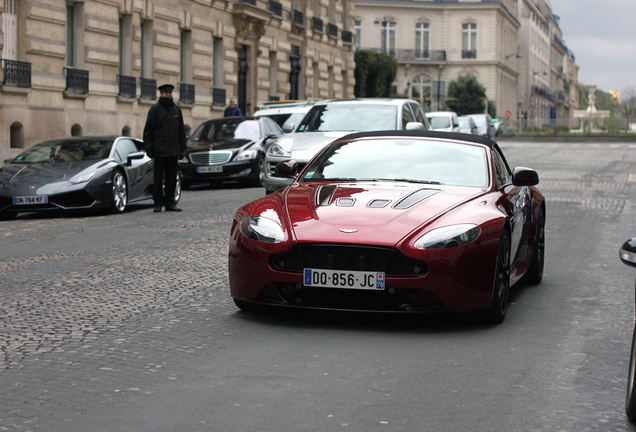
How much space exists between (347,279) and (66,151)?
9.86m

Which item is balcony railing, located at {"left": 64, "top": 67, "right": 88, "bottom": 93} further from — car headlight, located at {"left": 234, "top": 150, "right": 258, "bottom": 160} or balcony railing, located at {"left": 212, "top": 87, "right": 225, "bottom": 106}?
balcony railing, located at {"left": 212, "top": 87, "right": 225, "bottom": 106}

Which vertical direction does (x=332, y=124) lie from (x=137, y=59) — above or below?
below

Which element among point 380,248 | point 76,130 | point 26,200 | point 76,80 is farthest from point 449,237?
point 76,130

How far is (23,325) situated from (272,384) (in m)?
2.12

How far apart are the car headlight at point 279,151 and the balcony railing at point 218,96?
1777cm

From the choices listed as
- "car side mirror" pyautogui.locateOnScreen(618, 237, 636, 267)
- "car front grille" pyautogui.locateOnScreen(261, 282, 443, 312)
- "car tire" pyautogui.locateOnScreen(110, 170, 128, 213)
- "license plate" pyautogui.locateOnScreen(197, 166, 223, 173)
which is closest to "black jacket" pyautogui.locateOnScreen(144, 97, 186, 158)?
"car tire" pyautogui.locateOnScreen(110, 170, 128, 213)

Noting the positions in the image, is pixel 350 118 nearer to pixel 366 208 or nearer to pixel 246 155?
pixel 246 155

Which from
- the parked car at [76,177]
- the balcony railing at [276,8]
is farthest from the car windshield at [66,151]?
the balcony railing at [276,8]

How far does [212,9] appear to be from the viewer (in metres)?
33.8

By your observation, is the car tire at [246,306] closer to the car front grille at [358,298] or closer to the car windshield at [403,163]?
the car front grille at [358,298]

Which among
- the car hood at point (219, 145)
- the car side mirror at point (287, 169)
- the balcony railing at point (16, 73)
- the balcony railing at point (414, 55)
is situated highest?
the balcony railing at point (414, 55)

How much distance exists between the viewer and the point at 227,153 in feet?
66.9

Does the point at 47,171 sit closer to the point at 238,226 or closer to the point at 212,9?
the point at 238,226

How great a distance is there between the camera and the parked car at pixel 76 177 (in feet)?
44.6
